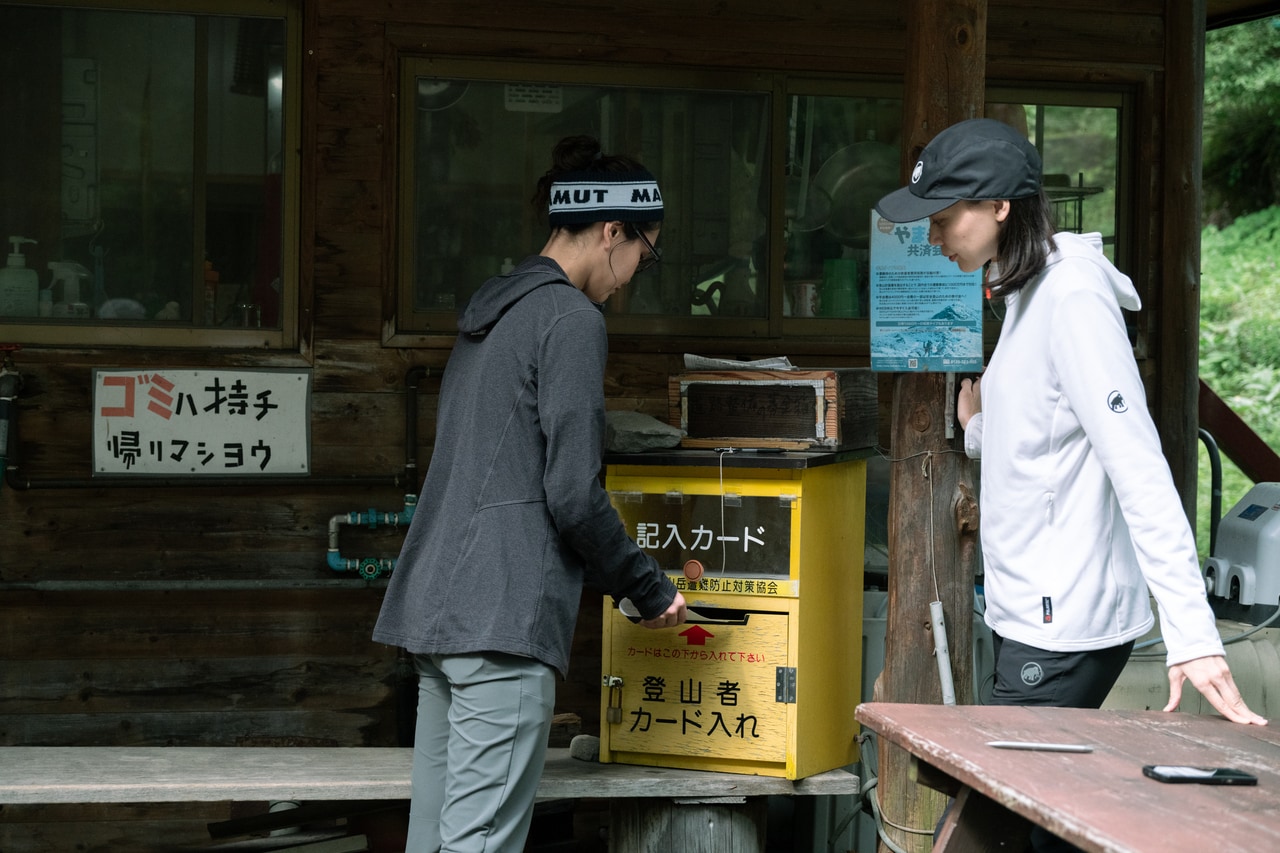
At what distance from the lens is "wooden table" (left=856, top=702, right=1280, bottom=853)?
169cm

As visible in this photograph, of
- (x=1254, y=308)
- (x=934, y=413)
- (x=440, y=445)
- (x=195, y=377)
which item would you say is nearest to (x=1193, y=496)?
(x=934, y=413)

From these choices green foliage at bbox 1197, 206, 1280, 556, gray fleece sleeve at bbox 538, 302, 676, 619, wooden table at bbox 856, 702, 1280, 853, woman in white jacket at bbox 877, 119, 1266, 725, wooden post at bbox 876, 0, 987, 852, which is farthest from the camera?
green foliage at bbox 1197, 206, 1280, 556

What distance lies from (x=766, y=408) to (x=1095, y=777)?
195cm

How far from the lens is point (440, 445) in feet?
10.1

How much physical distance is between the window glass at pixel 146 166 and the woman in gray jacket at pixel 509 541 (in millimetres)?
2270

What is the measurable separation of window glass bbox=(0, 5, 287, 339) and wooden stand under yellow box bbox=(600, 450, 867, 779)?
2078mm

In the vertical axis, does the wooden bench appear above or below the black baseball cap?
below

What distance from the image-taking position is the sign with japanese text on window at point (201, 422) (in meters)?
4.86

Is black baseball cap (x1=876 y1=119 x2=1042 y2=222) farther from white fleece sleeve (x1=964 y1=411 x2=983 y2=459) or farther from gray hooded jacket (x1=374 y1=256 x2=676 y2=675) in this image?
gray hooded jacket (x1=374 y1=256 x2=676 y2=675)

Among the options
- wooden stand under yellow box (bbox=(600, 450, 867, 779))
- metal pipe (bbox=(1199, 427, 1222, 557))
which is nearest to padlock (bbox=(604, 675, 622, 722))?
wooden stand under yellow box (bbox=(600, 450, 867, 779))

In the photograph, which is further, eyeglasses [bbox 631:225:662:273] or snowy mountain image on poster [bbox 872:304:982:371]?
snowy mountain image on poster [bbox 872:304:982:371]

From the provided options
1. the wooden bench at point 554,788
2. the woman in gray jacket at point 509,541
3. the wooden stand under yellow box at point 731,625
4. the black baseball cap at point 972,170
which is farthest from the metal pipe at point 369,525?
the black baseball cap at point 972,170

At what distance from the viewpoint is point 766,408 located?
377 cm

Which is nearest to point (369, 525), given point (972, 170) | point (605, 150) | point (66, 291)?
point (66, 291)
